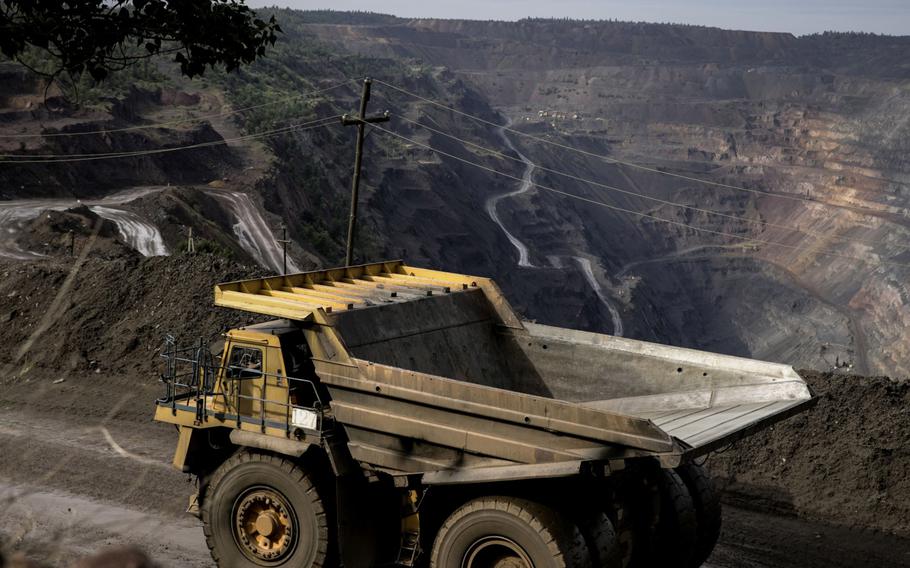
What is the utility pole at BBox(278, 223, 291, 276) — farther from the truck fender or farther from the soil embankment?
the truck fender

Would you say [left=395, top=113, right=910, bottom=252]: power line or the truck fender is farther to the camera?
[left=395, top=113, right=910, bottom=252]: power line

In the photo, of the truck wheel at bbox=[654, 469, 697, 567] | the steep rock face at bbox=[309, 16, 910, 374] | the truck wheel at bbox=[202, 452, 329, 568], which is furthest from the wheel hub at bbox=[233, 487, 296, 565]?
the steep rock face at bbox=[309, 16, 910, 374]

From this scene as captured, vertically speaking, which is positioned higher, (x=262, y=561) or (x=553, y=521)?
(x=553, y=521)

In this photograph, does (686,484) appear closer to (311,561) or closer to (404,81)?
(311,561)

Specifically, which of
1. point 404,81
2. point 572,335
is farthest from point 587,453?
point 404,81

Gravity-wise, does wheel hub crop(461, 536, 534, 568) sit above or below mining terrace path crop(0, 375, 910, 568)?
above

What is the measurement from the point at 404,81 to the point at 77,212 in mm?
78467

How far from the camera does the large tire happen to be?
1059cm

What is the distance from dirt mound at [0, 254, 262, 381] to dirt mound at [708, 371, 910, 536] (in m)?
9.38

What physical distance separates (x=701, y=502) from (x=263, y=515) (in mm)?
4420

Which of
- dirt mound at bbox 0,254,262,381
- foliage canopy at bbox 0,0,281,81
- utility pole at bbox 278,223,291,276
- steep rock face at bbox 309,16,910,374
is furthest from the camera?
steep rock face at bbox 309,16,910,374

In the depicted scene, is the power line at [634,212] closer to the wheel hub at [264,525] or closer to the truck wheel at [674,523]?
the wheel hub at [264,525]

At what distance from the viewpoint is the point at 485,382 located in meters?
11.6

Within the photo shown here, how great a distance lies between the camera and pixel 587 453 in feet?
27.3
